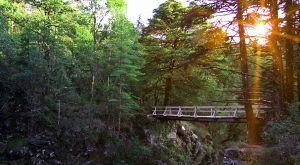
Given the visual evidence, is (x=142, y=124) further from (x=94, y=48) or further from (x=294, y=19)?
(x=294, y=19)

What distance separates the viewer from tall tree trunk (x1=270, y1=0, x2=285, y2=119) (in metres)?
9.72

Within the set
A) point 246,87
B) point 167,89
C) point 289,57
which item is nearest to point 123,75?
point 167,89

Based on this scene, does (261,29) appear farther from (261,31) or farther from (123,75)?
(123,75)

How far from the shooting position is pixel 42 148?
59.4 feet

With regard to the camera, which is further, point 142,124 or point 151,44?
point 151,44

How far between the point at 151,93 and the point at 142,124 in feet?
14.4

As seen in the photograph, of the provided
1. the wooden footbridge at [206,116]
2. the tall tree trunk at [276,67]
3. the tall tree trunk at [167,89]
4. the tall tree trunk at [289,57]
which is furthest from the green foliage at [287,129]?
the tall tree trunk at [167,89]

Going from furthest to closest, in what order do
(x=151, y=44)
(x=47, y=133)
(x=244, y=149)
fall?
(x=151, y=44) < (x=47, y=133) < (x=244, y=149)

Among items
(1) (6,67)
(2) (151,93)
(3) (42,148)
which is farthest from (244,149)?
(2) (151,93)

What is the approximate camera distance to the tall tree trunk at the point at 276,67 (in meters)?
9.72

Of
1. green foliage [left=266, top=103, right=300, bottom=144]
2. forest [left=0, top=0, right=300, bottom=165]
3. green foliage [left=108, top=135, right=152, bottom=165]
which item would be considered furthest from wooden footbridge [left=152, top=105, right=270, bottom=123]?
green foliage [left=266, top=103, right=300, bottom=144]

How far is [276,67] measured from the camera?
9906 millimetres

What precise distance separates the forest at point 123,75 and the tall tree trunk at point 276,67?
0.12 feet

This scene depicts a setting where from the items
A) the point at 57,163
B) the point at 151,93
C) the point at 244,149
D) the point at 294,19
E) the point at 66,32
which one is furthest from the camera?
the point at 151,93
